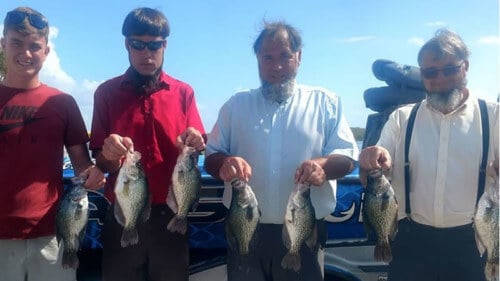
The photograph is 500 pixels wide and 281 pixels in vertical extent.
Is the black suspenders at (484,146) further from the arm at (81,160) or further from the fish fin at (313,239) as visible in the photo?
the arm at (81,160)

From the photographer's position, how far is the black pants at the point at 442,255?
370 centimetres

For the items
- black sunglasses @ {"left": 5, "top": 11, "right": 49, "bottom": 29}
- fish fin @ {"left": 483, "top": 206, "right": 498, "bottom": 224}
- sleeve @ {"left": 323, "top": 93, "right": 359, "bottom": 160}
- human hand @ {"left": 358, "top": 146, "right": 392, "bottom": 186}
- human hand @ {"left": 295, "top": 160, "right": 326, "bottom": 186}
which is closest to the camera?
fish fin @ {"left": 483, "top": 206, "right": 498, "bottom": 224}

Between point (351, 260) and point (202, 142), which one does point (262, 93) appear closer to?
point (202, 142)

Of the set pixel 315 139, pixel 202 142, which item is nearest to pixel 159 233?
pixel 202 142

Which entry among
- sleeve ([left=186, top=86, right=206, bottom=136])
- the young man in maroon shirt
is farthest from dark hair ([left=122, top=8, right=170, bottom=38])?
sleeve ([left=186, top=86, right=206, bottom=136])

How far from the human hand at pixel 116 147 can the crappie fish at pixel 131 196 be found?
0.15 feet

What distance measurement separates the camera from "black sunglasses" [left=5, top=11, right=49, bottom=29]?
399 centimetres

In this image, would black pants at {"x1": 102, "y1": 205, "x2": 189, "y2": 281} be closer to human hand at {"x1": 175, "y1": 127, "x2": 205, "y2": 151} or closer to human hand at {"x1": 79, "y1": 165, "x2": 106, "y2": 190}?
human hand at {"x1": 79, "y1": 165, "x2": 106, "y2": 190}

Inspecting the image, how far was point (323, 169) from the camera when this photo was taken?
3.67 m

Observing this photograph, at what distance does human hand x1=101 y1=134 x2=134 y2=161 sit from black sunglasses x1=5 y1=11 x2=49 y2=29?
119cm

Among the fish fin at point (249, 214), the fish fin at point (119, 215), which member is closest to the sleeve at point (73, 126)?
the fish fin at point (119, 215)

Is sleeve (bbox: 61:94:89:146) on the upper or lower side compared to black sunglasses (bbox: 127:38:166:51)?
lower

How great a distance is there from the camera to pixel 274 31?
4031mm

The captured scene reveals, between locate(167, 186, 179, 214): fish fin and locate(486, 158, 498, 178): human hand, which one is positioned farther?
locate(167, 186, 179, 214): fish fin
